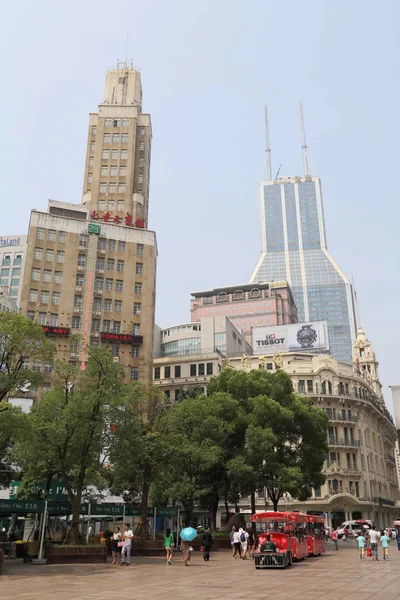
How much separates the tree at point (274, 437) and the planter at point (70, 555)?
1578cm

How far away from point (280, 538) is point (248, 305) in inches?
5321

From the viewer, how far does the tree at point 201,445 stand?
36.3 m

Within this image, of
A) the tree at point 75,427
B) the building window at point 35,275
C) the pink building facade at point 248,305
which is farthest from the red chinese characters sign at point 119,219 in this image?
the pink building facade at point 248,305

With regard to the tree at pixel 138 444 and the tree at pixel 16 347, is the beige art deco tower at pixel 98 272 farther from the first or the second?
the tree at pixel 16 347

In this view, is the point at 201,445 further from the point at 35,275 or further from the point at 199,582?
the point at 35,275

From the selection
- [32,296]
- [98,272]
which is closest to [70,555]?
[32,296]

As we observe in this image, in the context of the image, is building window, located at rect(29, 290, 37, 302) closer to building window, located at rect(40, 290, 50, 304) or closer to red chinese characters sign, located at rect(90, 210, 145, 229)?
building window, located at rect(40, 290, 50, 304)

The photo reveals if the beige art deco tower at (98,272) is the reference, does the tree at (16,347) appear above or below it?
below

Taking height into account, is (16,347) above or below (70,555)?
above

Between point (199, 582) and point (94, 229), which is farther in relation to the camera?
point (94, 229)

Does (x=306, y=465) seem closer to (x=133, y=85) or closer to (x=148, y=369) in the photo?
(x=148, y=369)

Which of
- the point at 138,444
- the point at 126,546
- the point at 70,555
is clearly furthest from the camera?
the point at 138,444

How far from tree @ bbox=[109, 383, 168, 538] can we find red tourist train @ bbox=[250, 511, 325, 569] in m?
7.01

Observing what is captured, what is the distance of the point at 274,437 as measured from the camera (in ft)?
132
